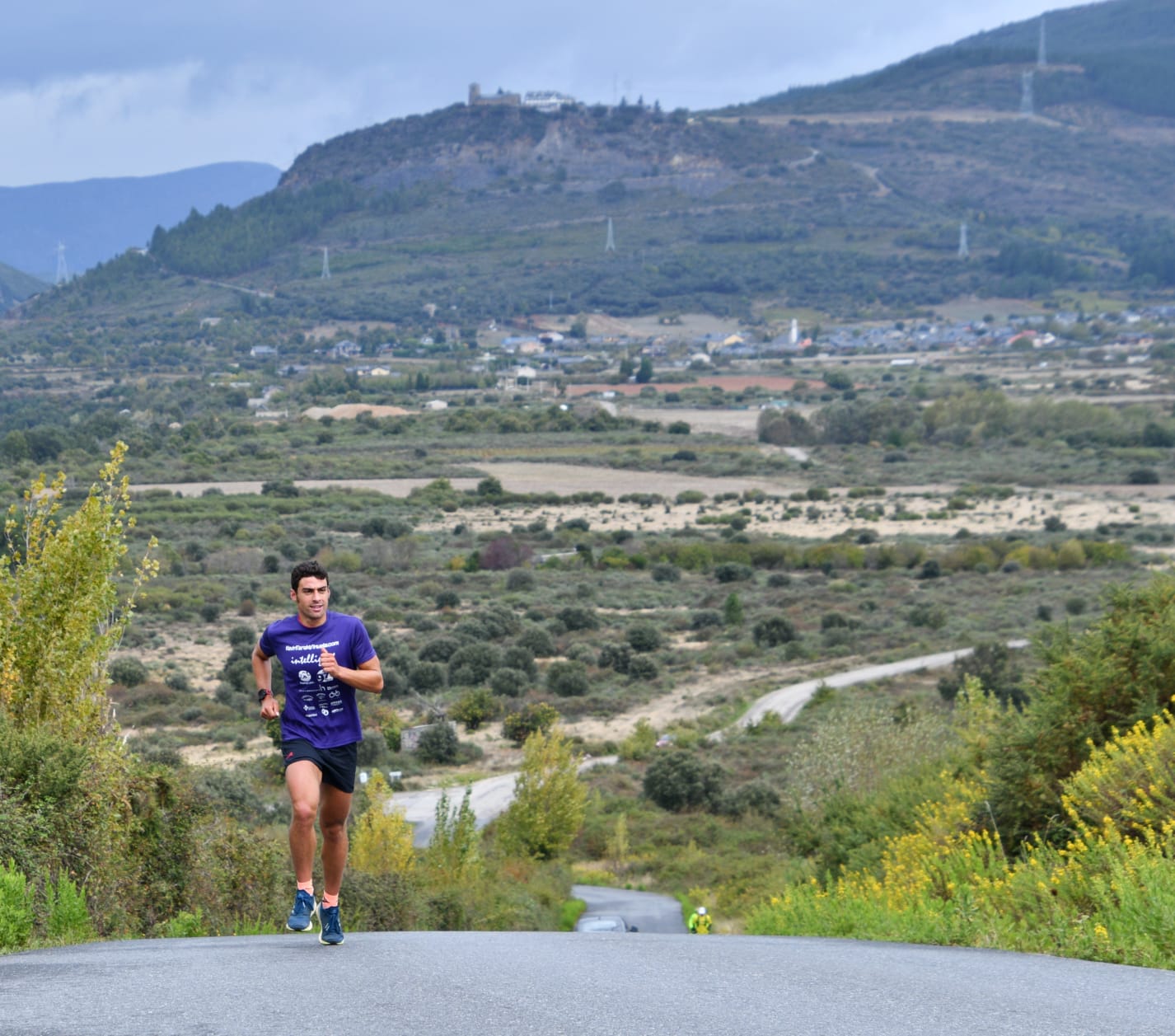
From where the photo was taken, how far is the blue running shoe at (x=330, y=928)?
6.97 m

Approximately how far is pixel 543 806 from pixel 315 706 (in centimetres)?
1838

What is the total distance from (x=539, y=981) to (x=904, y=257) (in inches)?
7833

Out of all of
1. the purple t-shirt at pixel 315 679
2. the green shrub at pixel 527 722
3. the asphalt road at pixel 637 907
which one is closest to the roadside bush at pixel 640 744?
the green shrub at pixel 527 722

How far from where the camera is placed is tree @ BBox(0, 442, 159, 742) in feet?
29.4

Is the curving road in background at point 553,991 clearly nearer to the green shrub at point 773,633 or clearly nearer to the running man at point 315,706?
the running man at point 315,706

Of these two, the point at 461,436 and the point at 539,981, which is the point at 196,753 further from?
the point at 461,436

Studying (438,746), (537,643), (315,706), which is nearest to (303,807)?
(315,706)

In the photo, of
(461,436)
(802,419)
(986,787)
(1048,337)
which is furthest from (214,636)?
(1048,337)

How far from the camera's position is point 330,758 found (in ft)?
22.7

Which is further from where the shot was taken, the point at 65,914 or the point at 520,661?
the point at 520,661

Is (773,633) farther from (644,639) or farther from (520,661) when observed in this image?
(520,661)

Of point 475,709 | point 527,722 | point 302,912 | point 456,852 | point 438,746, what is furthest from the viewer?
point 475,709

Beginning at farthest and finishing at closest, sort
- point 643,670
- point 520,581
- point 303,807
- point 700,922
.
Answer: point 520,581
point 643,670
point 700,922
point 303,807

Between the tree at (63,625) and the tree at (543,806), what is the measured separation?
15887 millimetres
